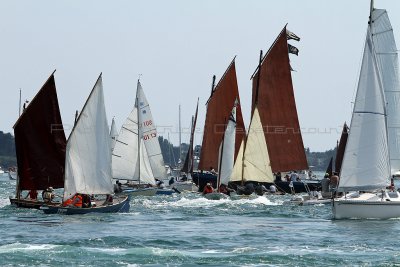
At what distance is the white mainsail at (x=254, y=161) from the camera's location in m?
85.7

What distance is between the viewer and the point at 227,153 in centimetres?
8888

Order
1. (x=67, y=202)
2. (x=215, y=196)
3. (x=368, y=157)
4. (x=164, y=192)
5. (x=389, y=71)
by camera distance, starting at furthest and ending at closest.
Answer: (x=164, y=192) < (x=215, y=196) < (x=389, y=71) < (x=67, y=202) < (x=368, y=157)

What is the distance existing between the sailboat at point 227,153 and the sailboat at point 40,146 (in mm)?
21814

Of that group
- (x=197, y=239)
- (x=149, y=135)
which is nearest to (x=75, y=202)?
(x=197, y=239)

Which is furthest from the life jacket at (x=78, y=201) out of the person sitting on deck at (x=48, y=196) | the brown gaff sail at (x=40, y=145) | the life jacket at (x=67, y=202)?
the brown gaff sail at (x=40, y=145)

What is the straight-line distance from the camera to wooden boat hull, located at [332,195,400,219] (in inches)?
2200

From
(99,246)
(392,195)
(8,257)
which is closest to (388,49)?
(392,195)

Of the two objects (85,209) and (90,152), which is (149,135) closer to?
(90,152)

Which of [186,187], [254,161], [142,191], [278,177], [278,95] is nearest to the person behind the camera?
[254,161]

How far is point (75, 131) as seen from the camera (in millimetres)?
63500

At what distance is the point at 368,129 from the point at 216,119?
40.0 m

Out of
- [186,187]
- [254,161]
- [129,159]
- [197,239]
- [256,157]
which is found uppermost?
[129,159]

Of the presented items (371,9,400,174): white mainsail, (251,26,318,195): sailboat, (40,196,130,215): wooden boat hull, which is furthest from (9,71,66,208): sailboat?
(251,26,318,195): sailboat

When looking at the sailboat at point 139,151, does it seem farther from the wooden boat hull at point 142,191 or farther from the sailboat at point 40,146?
the sailboat at point 40,146
